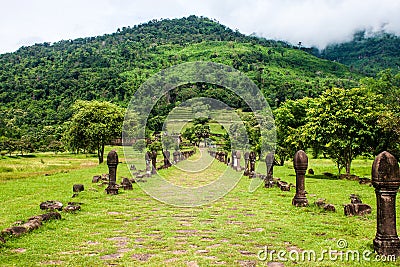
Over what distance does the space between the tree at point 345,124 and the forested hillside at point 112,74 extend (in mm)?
11854

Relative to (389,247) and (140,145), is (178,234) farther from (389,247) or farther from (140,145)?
(140,145)

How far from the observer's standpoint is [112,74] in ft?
429

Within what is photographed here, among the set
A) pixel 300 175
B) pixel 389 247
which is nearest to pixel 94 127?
pixel 300 175

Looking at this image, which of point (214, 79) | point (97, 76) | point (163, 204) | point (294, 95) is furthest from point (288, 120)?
point (97, 76)

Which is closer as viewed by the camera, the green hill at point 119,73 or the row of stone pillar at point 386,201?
the row of stone pillar at point 386,201

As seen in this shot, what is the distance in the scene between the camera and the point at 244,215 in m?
11.6

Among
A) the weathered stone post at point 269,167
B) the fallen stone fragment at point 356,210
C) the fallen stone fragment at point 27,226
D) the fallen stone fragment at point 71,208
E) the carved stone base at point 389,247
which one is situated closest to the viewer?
the carved stone base at point 389,247

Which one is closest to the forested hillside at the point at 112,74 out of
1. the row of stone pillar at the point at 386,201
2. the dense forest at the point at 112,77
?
the dense forest at the point at 112,77

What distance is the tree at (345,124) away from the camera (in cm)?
2430

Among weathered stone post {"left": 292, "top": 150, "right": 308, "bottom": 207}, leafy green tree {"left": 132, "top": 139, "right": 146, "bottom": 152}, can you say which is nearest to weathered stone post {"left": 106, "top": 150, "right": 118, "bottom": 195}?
weathered stone post {"left": 292, "top": 150, "right": 308, "bottom": 207}

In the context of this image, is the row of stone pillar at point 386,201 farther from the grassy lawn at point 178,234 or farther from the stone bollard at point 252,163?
the stone bollard at point 252,163

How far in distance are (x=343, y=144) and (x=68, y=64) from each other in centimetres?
13909

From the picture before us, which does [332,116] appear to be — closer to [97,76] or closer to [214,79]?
[214,79]

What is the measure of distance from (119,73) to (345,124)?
119 m
